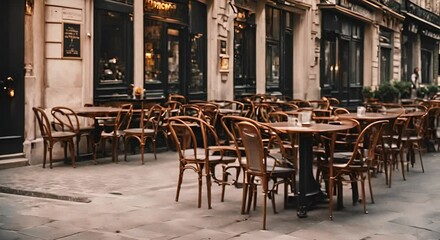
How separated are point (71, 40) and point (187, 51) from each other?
468cm

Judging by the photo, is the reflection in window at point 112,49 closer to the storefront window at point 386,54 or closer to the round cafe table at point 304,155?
the round cafe table at point 304,155

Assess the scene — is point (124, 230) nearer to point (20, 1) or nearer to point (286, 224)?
point (286, 224)

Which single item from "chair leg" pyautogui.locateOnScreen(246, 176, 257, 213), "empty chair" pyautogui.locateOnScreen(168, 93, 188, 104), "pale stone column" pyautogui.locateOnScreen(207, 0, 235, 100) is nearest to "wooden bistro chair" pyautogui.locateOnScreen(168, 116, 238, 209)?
"chair leg" pyautogui.locateOnScreen(246, 176, 257, 213)

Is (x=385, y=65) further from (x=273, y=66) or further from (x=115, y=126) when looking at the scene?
(x=115, y=126)

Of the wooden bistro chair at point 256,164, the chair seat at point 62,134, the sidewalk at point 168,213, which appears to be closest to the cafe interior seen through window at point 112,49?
the chair seat at point 62,134

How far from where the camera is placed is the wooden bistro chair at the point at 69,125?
11.1 meters

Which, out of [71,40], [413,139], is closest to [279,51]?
[71,40]

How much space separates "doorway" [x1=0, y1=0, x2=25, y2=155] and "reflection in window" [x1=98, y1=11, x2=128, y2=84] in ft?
6.56

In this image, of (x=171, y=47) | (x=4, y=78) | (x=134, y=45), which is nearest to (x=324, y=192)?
(x=4, y=78)

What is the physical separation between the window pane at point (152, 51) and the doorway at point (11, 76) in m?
3.84

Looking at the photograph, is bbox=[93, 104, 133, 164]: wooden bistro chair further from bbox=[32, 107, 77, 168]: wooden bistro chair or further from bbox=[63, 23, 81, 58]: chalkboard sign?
bbox=[63, 23, 81, 58]: chalkboard sign

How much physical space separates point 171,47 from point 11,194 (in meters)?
7.73

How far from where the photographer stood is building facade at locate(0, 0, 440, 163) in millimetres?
11500

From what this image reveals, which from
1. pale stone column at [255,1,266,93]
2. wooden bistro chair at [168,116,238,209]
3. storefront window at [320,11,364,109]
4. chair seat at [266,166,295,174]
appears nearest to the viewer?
chair seat at [266,166,295,174]
